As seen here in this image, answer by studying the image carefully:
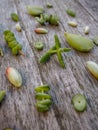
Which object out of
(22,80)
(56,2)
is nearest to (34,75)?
(22,80)

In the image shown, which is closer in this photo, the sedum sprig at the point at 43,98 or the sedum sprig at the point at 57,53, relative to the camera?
the sedum sprig at the point at 43,98

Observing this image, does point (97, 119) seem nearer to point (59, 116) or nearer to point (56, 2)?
point (59, 116)

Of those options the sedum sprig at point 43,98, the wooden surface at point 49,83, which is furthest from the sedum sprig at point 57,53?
the sedum sprig at point 43,98

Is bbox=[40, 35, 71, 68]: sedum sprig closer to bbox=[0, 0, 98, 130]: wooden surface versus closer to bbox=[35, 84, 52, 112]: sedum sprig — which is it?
bbox=[0, 0, 98, 130]: wooden surface

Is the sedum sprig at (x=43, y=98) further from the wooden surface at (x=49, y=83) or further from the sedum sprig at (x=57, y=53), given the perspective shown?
the sedum sprig at (x=57, y=53)

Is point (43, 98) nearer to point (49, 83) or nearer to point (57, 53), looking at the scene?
point (49, 83)

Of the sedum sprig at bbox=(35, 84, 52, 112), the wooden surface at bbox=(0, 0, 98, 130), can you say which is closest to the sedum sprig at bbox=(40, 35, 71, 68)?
the wooden surface at bbox=(0, 0, 98, 130)


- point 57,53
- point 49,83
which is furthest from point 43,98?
point 57,53

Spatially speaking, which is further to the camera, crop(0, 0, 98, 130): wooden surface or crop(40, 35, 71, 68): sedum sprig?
crop(40, 35, 71, 68): sedum sprig

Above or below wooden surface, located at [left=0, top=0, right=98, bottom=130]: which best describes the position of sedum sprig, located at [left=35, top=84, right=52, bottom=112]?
above
